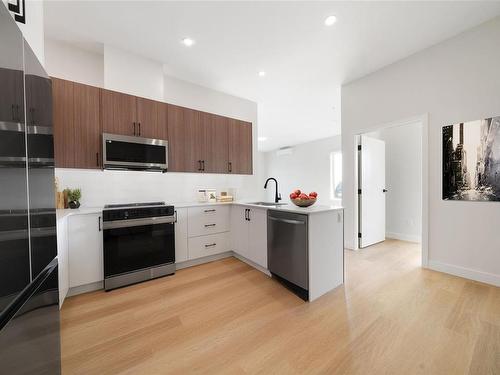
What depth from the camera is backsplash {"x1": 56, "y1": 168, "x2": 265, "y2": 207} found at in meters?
2.62

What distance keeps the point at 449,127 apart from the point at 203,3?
3.12 meters

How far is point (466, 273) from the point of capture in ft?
8.02

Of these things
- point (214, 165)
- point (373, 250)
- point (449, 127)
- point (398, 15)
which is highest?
point (398, 15)

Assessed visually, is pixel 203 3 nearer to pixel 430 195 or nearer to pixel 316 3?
pixel 316 3

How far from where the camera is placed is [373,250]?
3545 millimetres

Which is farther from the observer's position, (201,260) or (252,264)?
(201,260)

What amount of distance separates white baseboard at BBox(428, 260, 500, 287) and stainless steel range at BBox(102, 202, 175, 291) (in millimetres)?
3435

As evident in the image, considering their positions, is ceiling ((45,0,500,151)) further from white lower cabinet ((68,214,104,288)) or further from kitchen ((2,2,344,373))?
white lower cabinet ((68,214,104,288))

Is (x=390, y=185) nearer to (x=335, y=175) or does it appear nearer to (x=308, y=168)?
(x=335, y=175)

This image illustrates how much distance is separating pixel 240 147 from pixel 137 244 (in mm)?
2197

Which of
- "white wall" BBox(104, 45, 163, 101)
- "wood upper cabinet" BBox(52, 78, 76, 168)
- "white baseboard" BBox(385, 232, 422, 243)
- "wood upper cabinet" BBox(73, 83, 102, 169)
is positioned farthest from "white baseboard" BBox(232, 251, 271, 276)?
"white baseboard" BBox(385, 232, 422, 243)

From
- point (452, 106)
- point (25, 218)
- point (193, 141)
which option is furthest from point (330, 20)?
point (25, 218)

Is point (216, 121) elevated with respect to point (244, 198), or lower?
elevated

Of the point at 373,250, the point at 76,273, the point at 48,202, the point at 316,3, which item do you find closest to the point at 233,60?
the point at 316,3
